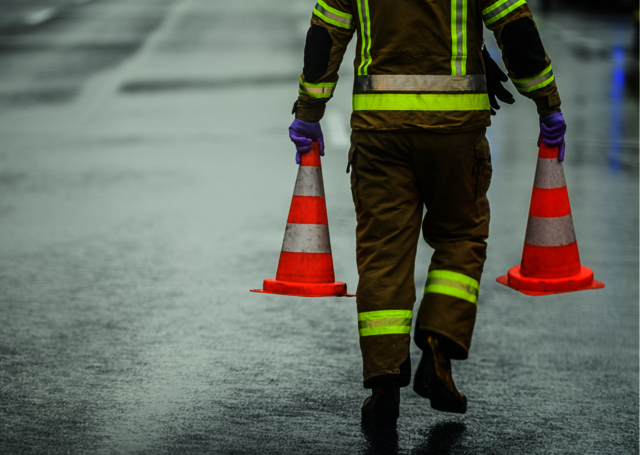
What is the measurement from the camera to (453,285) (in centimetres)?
392

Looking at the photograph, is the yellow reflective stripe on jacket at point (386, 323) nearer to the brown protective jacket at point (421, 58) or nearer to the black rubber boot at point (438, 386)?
the black rubber boot at point (438, 386)

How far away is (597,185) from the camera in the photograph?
27.9 ft

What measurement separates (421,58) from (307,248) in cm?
106

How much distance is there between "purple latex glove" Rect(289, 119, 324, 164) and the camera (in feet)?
13.7

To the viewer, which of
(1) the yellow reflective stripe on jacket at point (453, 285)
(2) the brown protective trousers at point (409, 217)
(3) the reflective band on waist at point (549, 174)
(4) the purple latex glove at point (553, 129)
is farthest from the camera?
(3) the reflective band on waist at point (549, 174)

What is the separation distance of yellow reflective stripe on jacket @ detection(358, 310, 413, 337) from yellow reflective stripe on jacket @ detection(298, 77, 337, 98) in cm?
85

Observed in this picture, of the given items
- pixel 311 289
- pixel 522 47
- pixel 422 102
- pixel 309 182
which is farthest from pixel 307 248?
→ pixel 522 47

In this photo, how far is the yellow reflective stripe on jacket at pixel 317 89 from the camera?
3994 mm

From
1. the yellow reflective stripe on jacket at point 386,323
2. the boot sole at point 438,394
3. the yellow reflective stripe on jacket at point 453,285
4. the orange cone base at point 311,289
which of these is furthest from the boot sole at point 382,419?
the orange cone base at point 311,289

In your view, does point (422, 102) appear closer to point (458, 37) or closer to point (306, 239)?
point (458, 37)

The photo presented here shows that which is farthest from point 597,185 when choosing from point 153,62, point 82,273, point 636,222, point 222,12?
point 222,12

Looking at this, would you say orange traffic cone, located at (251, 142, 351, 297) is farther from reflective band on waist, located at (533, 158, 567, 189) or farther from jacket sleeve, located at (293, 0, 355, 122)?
reflective band on waist, located at (533, 158, 567, 189)

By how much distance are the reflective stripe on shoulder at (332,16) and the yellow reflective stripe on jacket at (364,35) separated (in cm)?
7

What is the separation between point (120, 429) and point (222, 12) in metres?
22.1
